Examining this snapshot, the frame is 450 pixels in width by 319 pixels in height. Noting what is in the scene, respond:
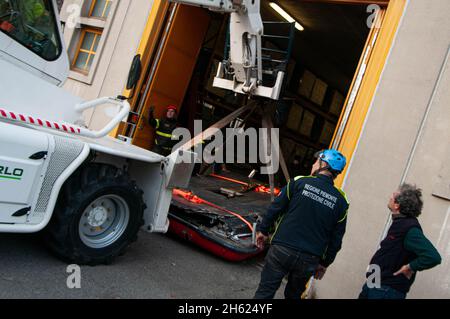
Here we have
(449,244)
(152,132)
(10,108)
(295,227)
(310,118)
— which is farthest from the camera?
(310,118)

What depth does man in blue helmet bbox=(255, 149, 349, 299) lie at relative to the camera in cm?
354

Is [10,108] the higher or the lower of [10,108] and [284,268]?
the higher

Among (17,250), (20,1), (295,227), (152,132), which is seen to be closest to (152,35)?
(152,132)

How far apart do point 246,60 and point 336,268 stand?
332 centimetres

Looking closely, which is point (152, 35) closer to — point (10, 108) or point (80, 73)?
point (80, 73)

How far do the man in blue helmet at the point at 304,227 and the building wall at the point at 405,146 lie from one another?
5.36 feet

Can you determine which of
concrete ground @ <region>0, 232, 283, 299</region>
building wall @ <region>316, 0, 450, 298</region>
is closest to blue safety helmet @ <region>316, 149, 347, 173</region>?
building wall @ <region>316, 0, 450, 298</region>

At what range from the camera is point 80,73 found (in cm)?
986

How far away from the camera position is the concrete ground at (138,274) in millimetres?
3777

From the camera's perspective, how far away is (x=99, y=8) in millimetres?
10250

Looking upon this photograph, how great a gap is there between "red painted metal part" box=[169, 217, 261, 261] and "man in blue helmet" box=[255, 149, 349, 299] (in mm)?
1910

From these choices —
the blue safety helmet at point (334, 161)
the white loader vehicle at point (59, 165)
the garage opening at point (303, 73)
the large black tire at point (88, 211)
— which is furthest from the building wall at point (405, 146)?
the large black tire at point (88, 211)

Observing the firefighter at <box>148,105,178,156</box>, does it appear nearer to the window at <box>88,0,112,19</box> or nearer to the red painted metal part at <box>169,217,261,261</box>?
the window at <box>88,0,112,19</box>
